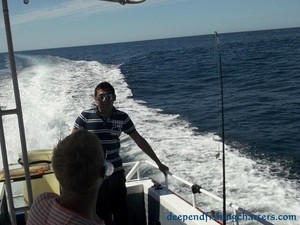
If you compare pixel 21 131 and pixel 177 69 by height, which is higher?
pixel 21 131

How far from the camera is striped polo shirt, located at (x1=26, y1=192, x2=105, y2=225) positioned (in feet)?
3.69

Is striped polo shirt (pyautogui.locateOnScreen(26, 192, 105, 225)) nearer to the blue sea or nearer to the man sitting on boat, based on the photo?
the man sitting on boat

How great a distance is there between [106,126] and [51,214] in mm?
1652

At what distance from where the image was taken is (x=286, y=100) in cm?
1354

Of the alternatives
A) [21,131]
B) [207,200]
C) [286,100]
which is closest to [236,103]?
[286,100]

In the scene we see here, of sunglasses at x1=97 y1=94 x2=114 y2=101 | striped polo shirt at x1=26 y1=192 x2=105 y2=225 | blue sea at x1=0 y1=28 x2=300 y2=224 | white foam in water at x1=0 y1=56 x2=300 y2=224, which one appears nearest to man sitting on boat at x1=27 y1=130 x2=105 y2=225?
striped polo shirt at x1=26 y1=192 x2=105 y2=225

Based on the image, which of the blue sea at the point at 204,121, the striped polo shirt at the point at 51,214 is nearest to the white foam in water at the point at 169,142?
the blue sea at the point at 204,121

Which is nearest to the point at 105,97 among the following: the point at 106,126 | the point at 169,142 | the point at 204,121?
the point at 106,126

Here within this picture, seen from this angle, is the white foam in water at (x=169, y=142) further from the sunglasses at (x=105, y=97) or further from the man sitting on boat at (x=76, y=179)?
the man sitting on boat at (x=76, y=179)

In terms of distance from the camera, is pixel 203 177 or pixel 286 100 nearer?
pixel 203 177

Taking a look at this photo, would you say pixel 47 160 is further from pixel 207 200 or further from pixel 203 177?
pixel 203 177

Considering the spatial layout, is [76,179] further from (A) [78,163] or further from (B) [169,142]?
(B) [169,142]

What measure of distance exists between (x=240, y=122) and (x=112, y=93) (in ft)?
27.9

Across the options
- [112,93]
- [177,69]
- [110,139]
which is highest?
[112,93]
